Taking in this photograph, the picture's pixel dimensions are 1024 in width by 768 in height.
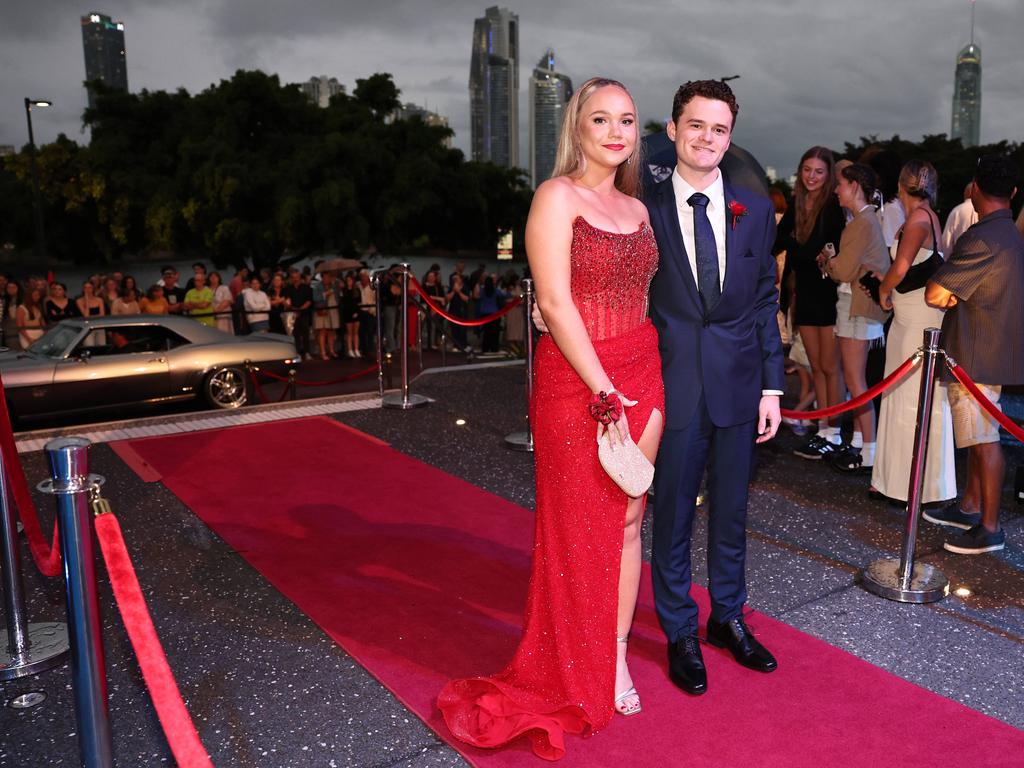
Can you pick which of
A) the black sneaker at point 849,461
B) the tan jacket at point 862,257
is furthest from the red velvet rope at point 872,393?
the black sneaker at point 849,461

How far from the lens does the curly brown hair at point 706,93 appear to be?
9.53 feet

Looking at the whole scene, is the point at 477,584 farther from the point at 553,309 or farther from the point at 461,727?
the point at 553,309

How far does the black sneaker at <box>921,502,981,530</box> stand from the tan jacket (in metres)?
1.30

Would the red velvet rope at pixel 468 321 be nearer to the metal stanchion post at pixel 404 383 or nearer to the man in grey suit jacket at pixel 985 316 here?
the metal stanchion post at pixel 404 383

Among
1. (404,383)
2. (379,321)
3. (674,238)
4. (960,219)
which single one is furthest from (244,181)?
(674,238)

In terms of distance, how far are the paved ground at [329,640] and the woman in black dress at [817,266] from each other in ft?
2.33

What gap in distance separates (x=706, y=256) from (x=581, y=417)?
73 centimetres

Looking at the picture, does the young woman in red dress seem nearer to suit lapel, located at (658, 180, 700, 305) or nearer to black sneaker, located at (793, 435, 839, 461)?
suit lapel, located at (658, 180, 700, 305)

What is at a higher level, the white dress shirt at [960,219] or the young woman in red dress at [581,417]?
the white dress shirt at [960,219]

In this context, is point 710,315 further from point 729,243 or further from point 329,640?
point 329,640

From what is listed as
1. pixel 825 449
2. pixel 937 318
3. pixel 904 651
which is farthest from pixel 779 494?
pixel 904 651

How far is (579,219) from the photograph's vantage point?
2662mm

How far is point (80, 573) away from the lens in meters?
2.09

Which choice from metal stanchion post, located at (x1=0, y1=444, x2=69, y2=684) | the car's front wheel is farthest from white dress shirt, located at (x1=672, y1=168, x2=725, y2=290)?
the car's front wheel
